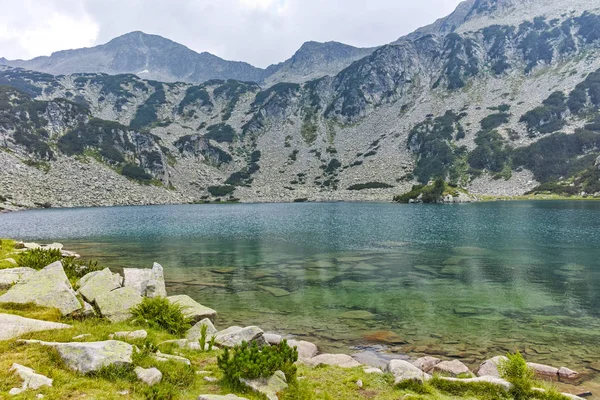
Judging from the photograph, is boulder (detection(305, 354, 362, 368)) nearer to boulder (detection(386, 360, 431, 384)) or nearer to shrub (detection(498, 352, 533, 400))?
boulder (detection(386, 360, 431, 384))

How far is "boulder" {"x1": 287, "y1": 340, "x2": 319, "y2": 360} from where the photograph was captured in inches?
578

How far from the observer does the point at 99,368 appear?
27.4 feet

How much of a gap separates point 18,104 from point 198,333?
24513cm

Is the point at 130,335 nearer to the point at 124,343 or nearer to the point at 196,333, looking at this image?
the point at 124,343

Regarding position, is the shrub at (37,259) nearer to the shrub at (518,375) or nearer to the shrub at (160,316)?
the shrub at (160,316)

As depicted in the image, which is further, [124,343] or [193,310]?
[193,310]

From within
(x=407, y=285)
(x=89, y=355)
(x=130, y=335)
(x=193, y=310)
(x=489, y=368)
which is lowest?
(x=407, y=285)

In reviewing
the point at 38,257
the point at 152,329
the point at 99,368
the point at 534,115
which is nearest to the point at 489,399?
the point at 99,368

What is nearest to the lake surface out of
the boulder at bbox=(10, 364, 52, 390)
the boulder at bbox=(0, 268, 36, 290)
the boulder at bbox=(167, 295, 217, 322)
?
the boulder at bbox=(167, 295, 217, 322)

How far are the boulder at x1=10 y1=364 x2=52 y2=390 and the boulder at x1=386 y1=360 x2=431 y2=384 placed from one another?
8.91 m

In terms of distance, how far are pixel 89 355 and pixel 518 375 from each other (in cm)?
A: 1166

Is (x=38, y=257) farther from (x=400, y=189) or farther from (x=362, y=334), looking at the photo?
(x=400, y=189)

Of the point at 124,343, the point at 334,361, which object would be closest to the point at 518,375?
the point at 334,361

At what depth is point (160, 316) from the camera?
1443 centimetres
